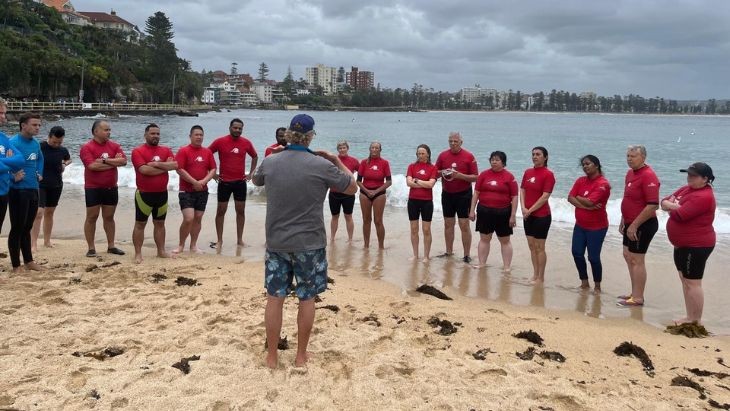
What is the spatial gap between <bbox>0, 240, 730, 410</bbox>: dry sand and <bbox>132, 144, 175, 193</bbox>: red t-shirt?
129cm

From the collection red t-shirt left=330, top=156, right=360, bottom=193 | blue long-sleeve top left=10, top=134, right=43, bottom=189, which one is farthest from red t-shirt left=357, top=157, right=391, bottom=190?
blue long-sleeve top left=10, top=134, right=43, bottom=189

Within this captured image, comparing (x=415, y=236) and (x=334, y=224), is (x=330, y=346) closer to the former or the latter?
(x=415, y=236)

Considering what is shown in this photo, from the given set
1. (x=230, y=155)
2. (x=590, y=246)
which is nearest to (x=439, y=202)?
(x=230, y=155)

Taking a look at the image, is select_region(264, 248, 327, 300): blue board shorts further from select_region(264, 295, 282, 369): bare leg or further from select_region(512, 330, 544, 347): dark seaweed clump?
select_region(512, 330, 544, 347): dark seaweed clump

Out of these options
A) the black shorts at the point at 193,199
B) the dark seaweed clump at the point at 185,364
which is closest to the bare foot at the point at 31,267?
the black shorts at the point at 193,199

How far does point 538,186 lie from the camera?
6652 millimetres

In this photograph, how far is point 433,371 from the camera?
3807 mm

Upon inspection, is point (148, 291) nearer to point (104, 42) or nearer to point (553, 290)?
point (553, 290)

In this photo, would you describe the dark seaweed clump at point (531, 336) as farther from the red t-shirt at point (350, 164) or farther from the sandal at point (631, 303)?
the red t-shirt at point (350, 164)

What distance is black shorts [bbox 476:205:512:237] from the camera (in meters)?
7.01

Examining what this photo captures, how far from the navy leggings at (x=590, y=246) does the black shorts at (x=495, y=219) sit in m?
0.94

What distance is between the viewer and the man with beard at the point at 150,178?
21.7 feet

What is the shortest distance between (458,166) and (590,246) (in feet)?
7.10

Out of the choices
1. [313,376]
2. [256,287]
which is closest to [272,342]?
[313,376]
